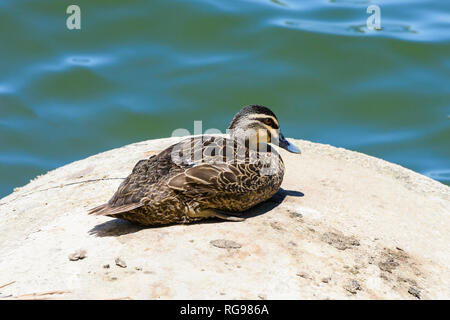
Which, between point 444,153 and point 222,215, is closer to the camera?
point 222,215

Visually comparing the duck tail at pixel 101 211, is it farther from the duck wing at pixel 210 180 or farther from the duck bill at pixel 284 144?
the duck bill at pixel 284 144

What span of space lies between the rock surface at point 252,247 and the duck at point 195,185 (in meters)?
0.13

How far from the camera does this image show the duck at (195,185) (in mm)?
5176

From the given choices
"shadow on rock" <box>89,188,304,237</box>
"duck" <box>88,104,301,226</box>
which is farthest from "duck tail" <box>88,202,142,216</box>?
"shadow on rock" <box>89,188,304,237</box>

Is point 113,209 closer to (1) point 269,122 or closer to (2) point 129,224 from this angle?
(2) point 129,224

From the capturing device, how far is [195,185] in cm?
521

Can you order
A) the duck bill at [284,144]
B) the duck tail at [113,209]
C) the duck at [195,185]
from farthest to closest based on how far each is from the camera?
1. the duck bill at [284,144]
2. the duck at [195,185]
3. the duck tail at [113,209]

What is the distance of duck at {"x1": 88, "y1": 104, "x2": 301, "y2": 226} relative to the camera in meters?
5.18

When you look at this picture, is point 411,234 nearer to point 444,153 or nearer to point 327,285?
point 327,285

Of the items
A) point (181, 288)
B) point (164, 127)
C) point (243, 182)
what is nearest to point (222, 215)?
point (243, 182)

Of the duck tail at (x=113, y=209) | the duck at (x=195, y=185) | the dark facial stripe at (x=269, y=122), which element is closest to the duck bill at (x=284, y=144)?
the dark facial stripe at (x=269, y=122)

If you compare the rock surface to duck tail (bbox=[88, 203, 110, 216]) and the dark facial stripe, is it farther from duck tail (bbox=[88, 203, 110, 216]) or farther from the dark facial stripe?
the dark facial stripe

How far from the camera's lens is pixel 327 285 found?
4.60 meters

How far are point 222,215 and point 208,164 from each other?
450mm
